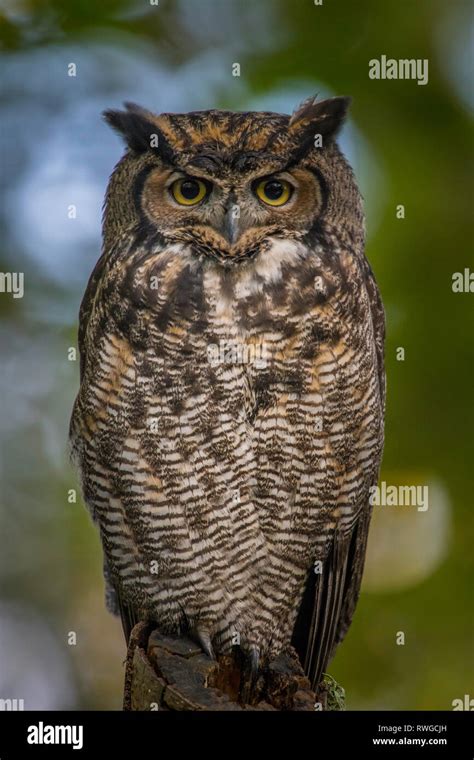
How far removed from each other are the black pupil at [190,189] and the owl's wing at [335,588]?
613 millimetres

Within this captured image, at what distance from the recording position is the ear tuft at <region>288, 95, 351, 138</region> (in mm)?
2602

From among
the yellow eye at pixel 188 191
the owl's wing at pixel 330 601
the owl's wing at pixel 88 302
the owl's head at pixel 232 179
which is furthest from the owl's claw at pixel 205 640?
the yellow eye at pixel 188 191

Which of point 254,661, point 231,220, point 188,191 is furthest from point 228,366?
point 254,661

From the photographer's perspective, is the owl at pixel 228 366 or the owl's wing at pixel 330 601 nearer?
the owl at pixel 228 366

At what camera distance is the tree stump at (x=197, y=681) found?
2430 mm

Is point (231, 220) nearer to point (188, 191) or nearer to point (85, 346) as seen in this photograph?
point (188, 191)

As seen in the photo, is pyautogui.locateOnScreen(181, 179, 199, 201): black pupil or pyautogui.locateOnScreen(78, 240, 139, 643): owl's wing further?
pyautogui.locateOnScreen(78, 240, 139, 643): owl's wing

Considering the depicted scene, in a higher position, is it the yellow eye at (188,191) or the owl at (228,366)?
the yellow eye at (188,191)

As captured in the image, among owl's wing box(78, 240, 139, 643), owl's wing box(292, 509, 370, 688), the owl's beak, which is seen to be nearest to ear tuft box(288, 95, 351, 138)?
the owl's beak

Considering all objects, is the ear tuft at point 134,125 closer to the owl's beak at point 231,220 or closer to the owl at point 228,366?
the owl at point 228,366

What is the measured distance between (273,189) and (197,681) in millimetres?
1393

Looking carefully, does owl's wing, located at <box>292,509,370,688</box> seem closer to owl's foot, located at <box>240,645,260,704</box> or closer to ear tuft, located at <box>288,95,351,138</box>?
owl's foot, located at <box>240,645,260,704</box>

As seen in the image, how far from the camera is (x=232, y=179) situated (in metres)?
2.47

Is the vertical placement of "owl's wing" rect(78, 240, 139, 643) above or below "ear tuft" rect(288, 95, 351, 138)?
below
